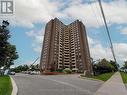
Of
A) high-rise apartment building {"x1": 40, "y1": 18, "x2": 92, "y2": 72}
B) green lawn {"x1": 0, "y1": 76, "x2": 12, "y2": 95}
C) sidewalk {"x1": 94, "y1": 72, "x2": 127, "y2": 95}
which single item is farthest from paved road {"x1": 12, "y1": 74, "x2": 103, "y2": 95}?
high-rise apartment building {"x1": 40, "y1": 18, "x2": 92, "y2": 72}

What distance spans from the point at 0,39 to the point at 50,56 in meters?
107

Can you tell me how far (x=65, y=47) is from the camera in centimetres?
17175

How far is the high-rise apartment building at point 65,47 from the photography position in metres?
165

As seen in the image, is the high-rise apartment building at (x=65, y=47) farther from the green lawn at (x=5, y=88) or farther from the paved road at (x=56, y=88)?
the green lawn at (x=5, y=88)

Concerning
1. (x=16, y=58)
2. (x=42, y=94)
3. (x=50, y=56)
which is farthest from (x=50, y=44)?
(x=42, y=94)

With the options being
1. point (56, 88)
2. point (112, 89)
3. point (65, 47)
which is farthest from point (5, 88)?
point (65, 47)

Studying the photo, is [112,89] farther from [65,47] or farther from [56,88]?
[65,47]

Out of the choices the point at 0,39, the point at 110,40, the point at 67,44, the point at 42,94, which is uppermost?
the point at 67,44

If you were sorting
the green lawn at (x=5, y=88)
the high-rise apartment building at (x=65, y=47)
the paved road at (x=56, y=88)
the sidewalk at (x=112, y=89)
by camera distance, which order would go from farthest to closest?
1. the high-rise apartment building at (x=65, y=47)
2. the sidewalk at (x=112, y=89)
3. the paved road at (x=56, y=88)
4. the green lawn at (x=5, y=88)

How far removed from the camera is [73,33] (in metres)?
171

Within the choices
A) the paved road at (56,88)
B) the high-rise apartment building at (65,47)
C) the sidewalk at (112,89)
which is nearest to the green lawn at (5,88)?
the paved road at (56,88)

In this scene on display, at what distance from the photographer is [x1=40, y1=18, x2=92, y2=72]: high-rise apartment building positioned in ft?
542

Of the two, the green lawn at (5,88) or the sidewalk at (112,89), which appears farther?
the sidewalk at (112,89)

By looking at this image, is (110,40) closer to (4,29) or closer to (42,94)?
(42,94)
